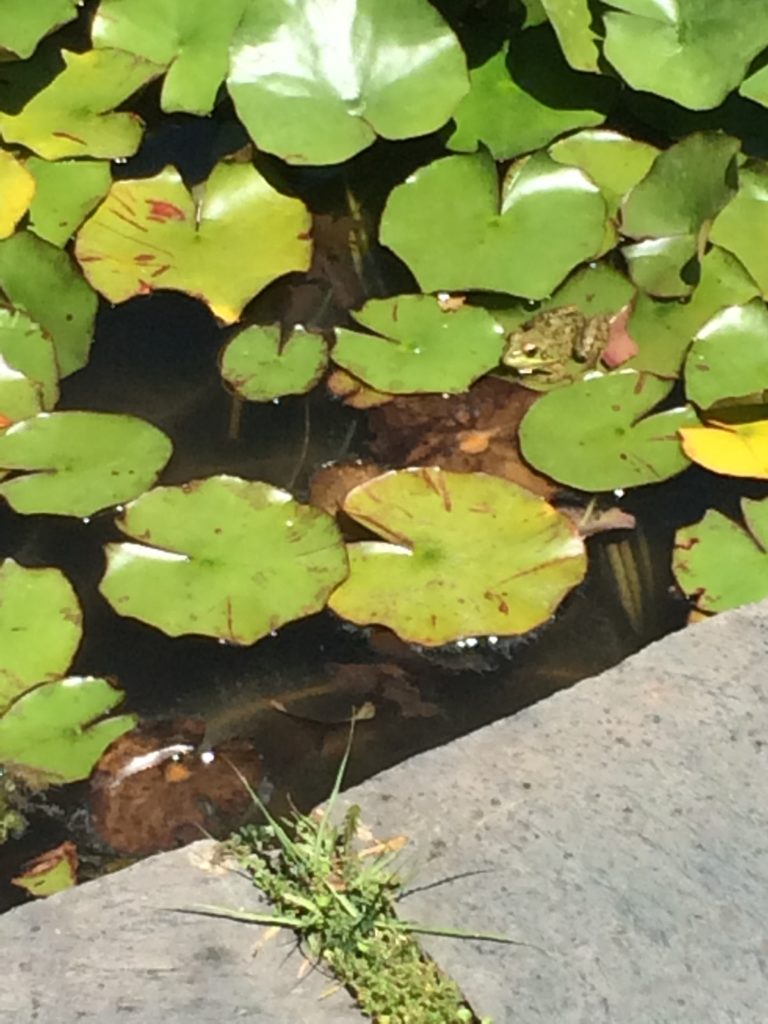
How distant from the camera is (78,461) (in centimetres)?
158

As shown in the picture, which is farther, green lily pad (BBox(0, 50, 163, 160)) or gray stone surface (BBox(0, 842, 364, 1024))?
green lily pad (BBox(0, 50, 163, 160))

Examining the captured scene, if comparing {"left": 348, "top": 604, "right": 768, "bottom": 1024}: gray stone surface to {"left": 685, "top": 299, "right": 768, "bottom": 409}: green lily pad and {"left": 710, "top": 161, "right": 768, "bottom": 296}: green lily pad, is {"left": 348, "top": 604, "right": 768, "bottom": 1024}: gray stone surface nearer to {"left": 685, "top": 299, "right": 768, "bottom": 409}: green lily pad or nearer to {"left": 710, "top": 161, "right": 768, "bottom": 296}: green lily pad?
{"left": 685, "top": 299, "right": 768, "bottom": 409}: green lily pad

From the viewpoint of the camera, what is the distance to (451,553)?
150 centimetres

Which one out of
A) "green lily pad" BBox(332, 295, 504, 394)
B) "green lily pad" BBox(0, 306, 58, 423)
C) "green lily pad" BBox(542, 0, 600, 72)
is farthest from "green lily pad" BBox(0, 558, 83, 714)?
"green lily pad" BBox(542, 0, 600, 72)

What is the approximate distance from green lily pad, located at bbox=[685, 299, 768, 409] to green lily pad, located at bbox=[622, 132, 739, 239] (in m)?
0.13

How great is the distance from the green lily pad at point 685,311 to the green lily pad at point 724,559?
0.24 metres

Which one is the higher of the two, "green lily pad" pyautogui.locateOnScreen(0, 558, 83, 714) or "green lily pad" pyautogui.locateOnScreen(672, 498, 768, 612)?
"green lily pad" pyautogui.locateOnScreen(0, 558, 83, 714)

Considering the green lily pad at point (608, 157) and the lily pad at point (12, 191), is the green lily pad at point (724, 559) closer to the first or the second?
the green lily pad at point (608, 157)

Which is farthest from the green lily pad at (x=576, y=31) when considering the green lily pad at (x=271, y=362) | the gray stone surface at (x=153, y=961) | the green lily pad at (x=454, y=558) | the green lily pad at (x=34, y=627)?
the gray stone surface at (x=153, y=961)

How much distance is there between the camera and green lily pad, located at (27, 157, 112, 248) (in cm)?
177

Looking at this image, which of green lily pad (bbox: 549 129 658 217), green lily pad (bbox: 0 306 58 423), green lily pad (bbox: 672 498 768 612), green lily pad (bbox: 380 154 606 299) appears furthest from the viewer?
green lily pad (bbox: 549 129 658 217)

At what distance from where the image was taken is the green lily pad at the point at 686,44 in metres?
1.73

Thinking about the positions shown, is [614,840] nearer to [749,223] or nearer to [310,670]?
[310,670]

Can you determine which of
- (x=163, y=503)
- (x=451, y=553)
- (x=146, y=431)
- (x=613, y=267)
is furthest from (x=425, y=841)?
(x=613, y=267)
